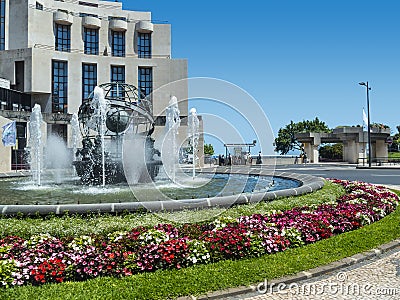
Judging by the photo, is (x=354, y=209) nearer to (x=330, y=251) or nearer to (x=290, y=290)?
(x=330, y=251)

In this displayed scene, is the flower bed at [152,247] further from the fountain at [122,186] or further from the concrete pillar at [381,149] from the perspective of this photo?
the concrete pillar at [381,149]

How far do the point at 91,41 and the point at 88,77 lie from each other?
25.7ft

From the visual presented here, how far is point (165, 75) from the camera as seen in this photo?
58.1 metres

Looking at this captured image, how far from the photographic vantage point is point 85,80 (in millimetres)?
56344

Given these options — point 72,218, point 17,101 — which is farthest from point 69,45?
point 72,218

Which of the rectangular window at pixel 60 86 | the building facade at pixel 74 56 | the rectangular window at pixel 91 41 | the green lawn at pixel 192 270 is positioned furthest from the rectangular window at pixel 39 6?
the green lawn at pixel 192 270

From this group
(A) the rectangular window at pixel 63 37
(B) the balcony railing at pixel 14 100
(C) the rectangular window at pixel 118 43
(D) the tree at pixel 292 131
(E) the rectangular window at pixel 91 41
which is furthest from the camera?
(D) the tree at pixel 292 131

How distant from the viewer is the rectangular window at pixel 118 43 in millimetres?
62312

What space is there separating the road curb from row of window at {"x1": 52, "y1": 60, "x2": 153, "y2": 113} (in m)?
47.0

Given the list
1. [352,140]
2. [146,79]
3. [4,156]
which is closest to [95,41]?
[146,79]

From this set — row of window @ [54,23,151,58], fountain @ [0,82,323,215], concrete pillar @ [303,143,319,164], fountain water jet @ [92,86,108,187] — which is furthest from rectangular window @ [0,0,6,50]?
concrete pillar @ [303,143,319,164]

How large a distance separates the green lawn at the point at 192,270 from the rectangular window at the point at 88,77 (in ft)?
168

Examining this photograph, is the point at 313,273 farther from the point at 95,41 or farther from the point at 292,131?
the point at 292,131

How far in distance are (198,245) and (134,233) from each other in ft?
3.82
